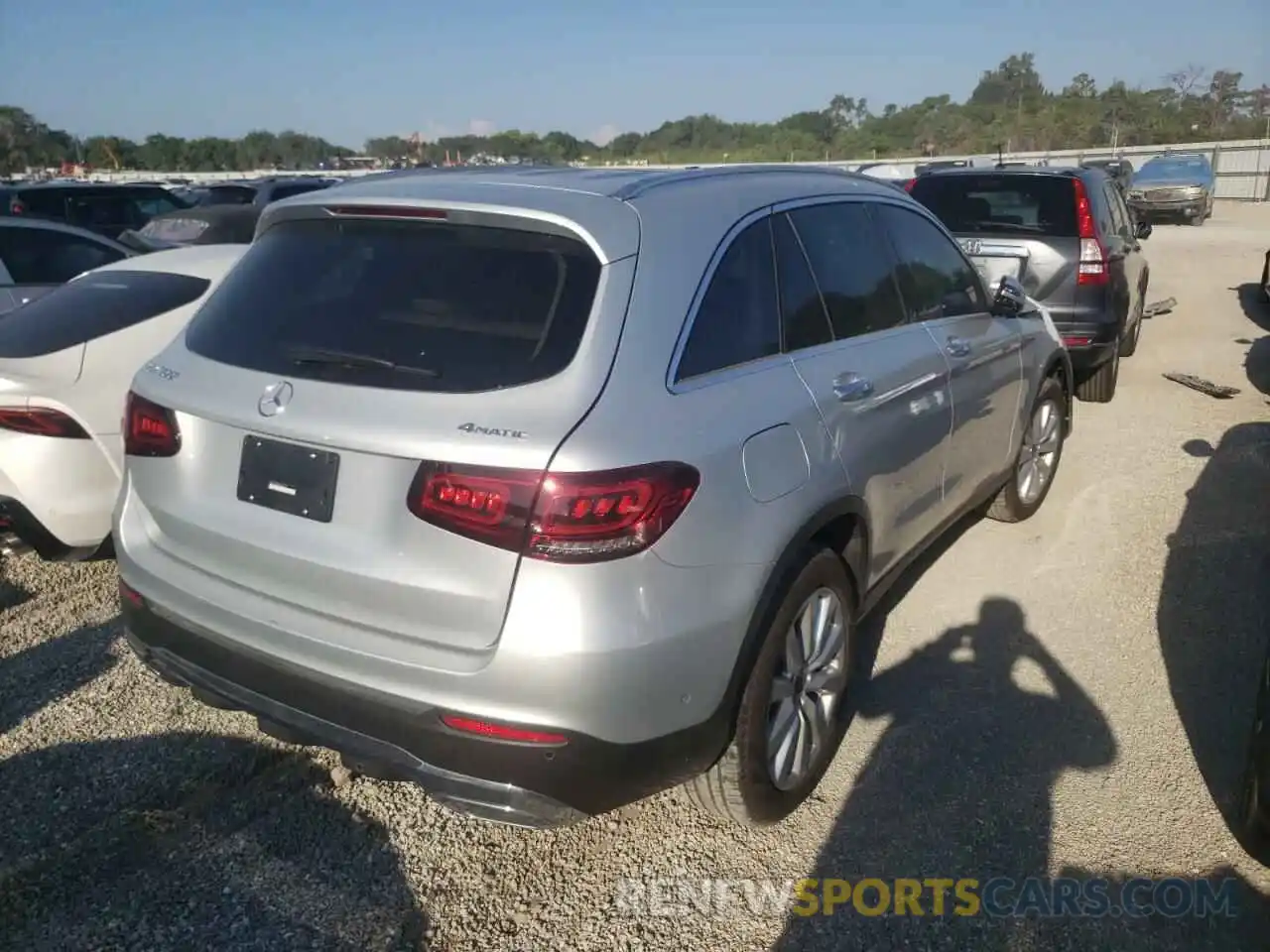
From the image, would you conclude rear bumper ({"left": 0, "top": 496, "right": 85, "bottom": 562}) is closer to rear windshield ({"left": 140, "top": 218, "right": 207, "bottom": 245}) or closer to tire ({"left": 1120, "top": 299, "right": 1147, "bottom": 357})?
rear windshield ({"left": 140, "top": 218, "right": 207, "bottom": 245})

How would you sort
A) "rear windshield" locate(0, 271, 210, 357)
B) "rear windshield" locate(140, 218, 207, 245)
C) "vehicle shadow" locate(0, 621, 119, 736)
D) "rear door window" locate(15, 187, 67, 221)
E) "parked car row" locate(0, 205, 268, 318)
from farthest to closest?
"rear door window" locate(15, 187, 67, 221), "rear windshield" locate(140, 218, 207, 245), "parked car row" locate(0, 205, 268, 318), "rear windshield" locate(0, 271, 210, 357), "vehicle shadow" locate(0, 621, 119, 736)

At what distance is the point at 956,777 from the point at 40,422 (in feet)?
12.2

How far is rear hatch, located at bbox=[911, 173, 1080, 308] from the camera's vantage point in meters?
7.09

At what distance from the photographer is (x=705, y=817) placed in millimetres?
2994

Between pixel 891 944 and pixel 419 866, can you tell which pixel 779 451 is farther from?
pixel 419 866

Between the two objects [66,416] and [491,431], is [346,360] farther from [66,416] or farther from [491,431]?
[66,416]

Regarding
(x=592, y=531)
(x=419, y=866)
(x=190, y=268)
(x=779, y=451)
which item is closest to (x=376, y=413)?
(x=592, y=531)

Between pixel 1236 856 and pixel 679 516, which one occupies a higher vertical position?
pixel 679 516

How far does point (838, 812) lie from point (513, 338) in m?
1.76

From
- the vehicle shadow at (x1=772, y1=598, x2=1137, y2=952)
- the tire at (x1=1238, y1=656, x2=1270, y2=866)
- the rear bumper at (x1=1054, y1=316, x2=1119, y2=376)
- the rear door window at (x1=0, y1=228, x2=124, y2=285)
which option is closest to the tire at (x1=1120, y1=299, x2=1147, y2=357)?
the rear bumper at (x1=1054, y1=316, x2=1119, y2=376)

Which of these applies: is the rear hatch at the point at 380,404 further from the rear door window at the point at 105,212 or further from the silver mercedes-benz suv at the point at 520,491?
the rear door window at the point at 105,212

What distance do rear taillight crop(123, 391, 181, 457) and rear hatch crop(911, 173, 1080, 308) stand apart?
18.6 feet

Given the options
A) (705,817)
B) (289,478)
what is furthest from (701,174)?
(705,817)

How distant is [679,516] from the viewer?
2.22 meters
